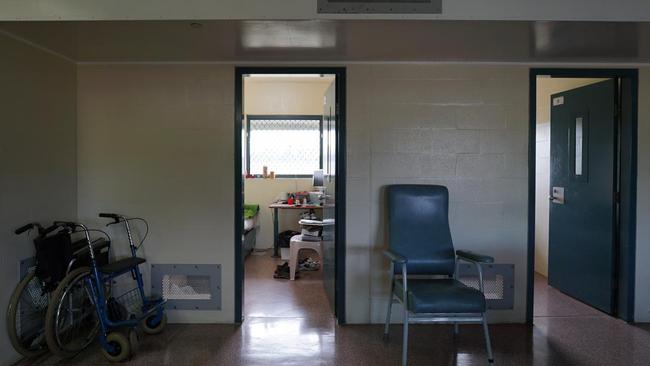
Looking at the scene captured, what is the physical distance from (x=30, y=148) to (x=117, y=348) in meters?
1.52

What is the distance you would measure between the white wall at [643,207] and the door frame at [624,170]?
42mm

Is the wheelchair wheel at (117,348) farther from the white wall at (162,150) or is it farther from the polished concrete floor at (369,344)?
the white wall at (162,150)

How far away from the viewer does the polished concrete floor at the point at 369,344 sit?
299cm

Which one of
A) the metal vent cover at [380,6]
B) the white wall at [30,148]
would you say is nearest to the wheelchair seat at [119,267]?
the white wall at [30,148]

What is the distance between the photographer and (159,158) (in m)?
3.65

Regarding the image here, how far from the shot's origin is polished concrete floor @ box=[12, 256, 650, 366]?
2.99 metres

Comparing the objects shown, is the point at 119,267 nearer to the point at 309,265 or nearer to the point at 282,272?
the point at 282,272

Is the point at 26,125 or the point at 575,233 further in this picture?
the point at 575,233

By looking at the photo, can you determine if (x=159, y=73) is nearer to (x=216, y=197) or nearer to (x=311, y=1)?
(x=216, y=197)

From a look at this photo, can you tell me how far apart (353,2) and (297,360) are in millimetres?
2320

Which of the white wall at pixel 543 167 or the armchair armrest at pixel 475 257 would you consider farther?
the white wall at pixel 543 167

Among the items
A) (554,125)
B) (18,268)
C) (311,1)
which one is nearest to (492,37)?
(311,1)

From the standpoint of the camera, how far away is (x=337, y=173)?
3691 millimetres

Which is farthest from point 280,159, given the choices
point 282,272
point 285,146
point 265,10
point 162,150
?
point 265,10
